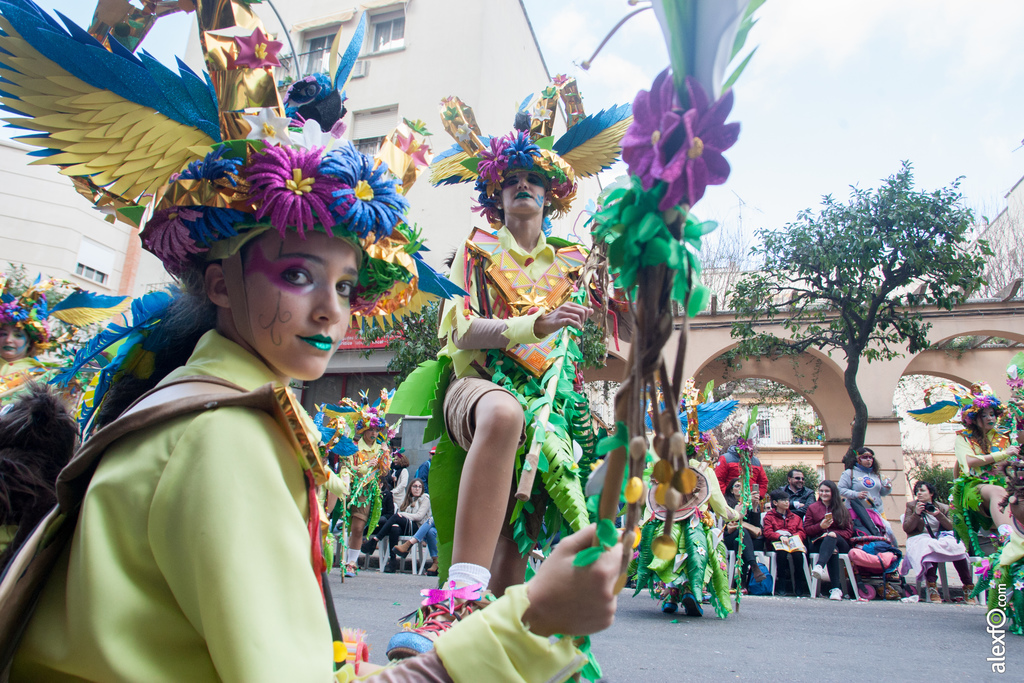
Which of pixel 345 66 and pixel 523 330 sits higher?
pixel 345 66

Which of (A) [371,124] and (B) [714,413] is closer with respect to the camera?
(B) [714,413]

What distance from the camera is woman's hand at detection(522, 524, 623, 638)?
0.91m

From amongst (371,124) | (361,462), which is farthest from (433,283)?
(371,124)

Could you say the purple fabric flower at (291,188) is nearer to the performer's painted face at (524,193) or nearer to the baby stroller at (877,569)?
the performer's painted face at (524,193)

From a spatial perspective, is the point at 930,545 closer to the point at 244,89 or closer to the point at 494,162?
the point at 494,162

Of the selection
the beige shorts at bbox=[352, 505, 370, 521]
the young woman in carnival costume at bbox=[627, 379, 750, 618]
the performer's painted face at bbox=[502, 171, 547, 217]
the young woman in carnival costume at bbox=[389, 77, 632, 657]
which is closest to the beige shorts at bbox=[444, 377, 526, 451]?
the young woman in carnival costume at bbox=[389, 77, 632, 657]

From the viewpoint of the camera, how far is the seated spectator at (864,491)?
8141 mm

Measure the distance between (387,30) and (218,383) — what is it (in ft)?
66.3

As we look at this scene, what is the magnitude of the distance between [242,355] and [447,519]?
146 centimetres

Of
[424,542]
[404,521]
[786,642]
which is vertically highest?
[404,521]

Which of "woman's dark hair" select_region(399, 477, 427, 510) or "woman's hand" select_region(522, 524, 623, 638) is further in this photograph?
"woman's dark hair" select_region(399, 477, 427, 510)

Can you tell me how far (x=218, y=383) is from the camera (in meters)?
1.16

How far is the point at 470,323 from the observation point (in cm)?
247

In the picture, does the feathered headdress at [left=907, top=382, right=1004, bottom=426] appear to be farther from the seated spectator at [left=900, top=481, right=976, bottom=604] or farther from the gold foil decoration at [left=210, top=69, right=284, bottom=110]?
the gold foil decoration at [left=210, top=69, right=284, bottom=110]
